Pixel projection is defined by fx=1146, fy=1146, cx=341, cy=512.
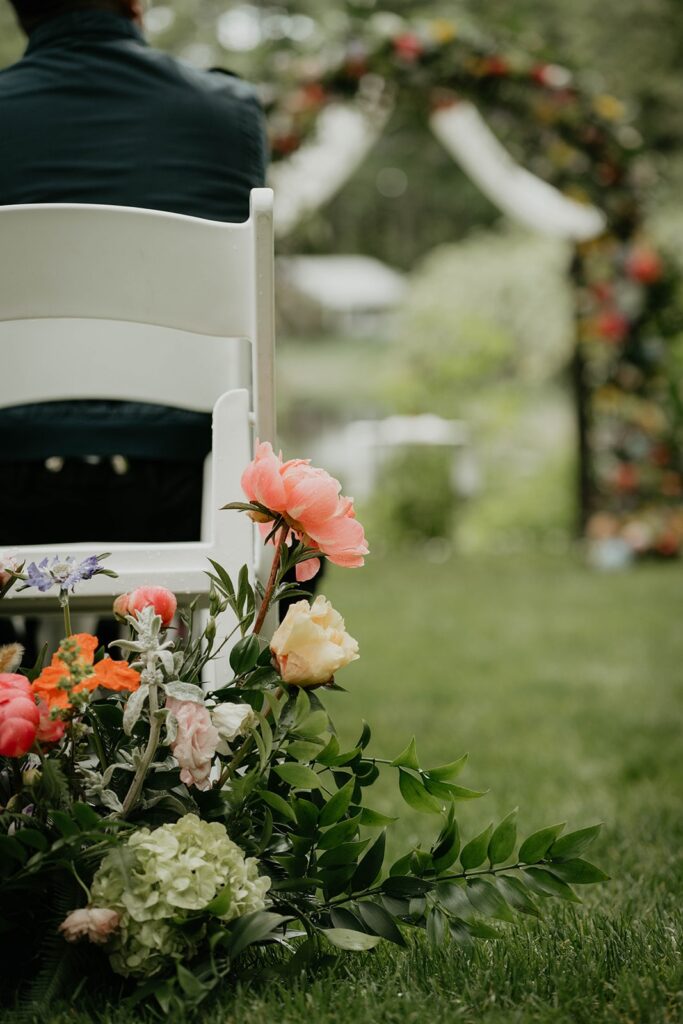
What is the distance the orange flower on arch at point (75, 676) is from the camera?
103 centimetres

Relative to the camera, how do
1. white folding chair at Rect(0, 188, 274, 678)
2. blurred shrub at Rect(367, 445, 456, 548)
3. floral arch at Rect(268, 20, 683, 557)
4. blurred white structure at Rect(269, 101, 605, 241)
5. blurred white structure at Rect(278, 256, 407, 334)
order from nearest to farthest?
1. white folding chair at Rect(0, 188, 274, 678)
2. floral arch at Rect(268, 20, 683, 557)
3. blurred white structure at Rect(269, 101, 605, 241)
4. blurred shrub at Rect(367, 445, 456, 548)
5. blurred white structure at Rect(278, 256, 407, 334)

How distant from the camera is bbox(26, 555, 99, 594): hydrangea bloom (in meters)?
1.10

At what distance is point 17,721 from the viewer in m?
1.00

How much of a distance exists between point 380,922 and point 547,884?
172 millimetres

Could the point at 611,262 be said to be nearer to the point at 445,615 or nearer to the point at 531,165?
the point at 531,165

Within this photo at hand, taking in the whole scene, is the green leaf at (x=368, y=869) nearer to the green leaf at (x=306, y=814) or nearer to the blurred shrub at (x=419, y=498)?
the green leaf at (x=306, y=814)

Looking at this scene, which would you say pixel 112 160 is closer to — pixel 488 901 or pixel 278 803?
pixel 278 803

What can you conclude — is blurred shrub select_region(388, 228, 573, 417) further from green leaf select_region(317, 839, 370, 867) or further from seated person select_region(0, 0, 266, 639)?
green leaf select_region(317, 839, 370, 867)

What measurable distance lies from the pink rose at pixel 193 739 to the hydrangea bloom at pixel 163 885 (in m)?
0.04

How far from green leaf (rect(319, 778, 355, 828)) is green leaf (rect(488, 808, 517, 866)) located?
153 millimetres

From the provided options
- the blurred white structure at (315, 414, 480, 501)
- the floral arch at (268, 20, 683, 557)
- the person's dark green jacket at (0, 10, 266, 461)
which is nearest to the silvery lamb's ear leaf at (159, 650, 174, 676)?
the person's dark green jacket at (0, 10, 266, 461)

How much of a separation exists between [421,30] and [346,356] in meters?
14.4

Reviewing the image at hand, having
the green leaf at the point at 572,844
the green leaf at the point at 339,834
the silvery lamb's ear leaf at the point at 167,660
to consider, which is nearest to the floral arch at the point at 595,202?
the green leaf at the point at 572,844

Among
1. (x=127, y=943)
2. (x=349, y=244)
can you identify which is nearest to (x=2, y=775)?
(x=127, y=943)
